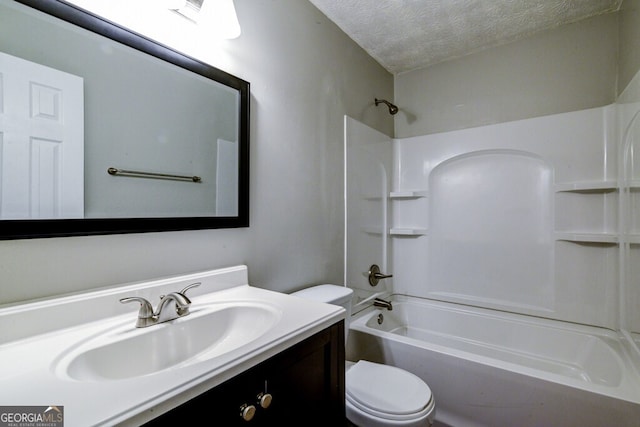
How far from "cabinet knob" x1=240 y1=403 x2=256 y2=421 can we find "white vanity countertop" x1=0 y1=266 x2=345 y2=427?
86 millimetres

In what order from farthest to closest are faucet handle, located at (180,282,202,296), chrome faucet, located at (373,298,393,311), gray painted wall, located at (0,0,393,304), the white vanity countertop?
chrome faucet, located at (373,298,393,311) → faucet handle, located at (180,282,202,296) → gray painted wall, located at (0,0,393,304) → the white vanity countertop

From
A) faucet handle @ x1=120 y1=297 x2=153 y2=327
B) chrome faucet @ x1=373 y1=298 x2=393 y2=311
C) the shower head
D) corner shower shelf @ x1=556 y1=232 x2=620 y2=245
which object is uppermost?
the shower head

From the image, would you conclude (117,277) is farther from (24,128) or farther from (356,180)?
(356,180)

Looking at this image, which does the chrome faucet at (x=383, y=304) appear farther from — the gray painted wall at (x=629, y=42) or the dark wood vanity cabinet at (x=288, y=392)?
the gray painted wall at (x=629, y=42)

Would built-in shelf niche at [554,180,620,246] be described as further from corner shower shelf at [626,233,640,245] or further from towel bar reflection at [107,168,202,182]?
towel bar reflection at [107,168,202,182]

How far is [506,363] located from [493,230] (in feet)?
3.40

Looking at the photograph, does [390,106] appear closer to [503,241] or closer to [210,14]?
[503,241]

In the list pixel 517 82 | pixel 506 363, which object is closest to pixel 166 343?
pixel 506 363

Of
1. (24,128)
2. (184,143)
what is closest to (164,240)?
(184,143)

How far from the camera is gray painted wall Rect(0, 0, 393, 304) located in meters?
→ 0.84

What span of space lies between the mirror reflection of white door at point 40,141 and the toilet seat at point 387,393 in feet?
4.21

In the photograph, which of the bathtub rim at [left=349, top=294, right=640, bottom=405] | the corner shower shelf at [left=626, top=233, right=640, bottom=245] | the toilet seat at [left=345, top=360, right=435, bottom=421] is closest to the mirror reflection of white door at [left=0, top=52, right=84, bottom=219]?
the toilet seat at [left=345, top=360, right=435, bottom=421]

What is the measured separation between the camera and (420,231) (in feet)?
7.95

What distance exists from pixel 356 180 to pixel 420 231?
2.55 feet
